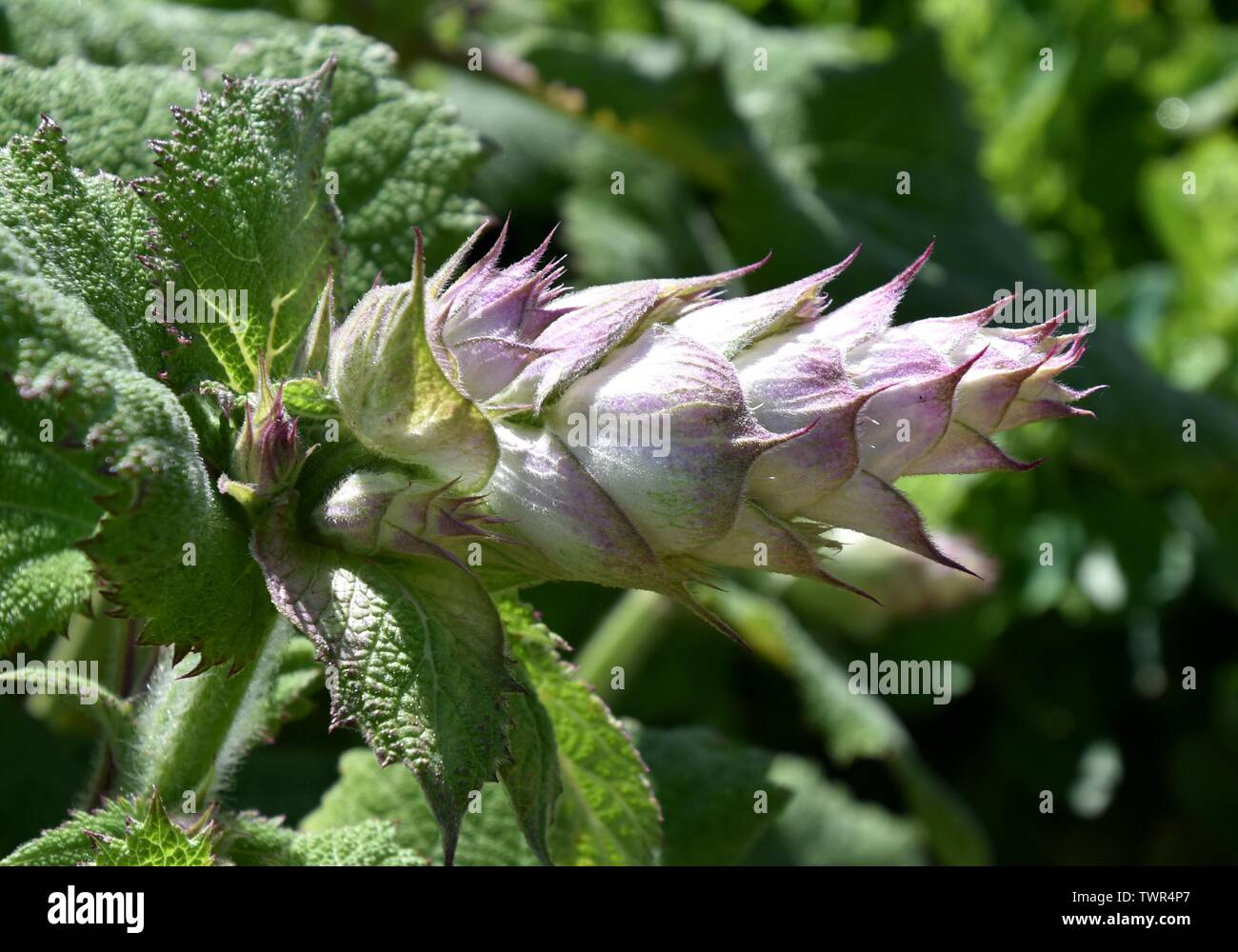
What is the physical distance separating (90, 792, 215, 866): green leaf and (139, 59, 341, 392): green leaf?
39cm

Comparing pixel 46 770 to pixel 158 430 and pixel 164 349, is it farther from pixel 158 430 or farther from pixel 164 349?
pixel 158 430

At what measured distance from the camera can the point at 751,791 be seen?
6.21 feet

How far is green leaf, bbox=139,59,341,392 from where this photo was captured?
1.26 metres

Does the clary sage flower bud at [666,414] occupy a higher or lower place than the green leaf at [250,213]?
lower

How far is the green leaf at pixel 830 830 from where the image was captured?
2.67 m

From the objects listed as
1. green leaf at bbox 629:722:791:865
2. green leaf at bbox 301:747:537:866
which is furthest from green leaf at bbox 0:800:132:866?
green leaf at bbox 629:722:791:865

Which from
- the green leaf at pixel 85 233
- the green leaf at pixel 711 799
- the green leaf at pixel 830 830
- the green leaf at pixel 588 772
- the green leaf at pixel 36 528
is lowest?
the green leaf at pixel 830 830

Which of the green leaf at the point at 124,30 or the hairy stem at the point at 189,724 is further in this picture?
the green leaf at the point at 124,30

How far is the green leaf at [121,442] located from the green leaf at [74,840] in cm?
20

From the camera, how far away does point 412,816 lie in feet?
5.87

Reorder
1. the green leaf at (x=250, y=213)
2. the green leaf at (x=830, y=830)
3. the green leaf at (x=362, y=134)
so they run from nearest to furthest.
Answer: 1. the green leaf at (x=250, y=213)
2. the green leaf at (x=362, y=134)
3. the green leaf at (x=830, y=830)

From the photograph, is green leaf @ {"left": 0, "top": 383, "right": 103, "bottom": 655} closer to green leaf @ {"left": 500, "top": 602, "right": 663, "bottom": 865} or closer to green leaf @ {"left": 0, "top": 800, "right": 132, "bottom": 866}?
green leaf @ {"left": 0, "top": 800, "right": 132, "bottom": 866}

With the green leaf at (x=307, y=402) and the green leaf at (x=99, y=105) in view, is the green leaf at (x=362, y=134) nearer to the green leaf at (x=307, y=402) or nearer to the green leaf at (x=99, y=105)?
the green leaf at (x=99, y=105)

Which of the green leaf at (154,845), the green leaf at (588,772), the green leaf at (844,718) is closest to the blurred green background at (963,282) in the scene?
the green leaf at (844,718)
